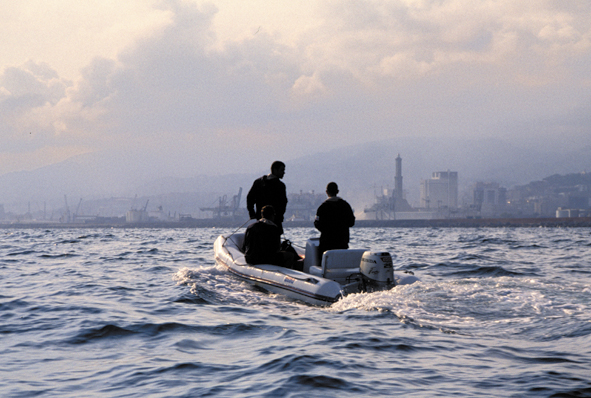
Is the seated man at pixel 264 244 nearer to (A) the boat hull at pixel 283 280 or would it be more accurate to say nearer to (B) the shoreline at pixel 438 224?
(A) the boat hull at pixel 283 280

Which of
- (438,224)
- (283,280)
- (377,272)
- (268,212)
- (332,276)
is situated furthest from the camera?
(438,224)

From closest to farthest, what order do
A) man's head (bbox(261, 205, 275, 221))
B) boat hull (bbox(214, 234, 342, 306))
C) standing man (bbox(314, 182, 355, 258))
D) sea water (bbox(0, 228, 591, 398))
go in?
sea water (bbox(0, 228, 591, 398)) → boat hull (bbox(214, 234, 342, 306)) → standing man (bbox(314, 182, 355, 258)) → man's head (bbox(261, 205, 275, 221))

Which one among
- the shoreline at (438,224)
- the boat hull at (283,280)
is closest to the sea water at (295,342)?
the boat hull at (283,280)

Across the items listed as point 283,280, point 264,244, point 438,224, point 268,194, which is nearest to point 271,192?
point 268,194

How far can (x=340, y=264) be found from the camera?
30.3 ft

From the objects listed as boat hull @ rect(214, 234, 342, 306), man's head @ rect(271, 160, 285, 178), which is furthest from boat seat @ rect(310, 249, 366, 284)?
man's head @ rect(271, 160, 285, 178)

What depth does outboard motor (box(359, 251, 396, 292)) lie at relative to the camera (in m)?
8.80

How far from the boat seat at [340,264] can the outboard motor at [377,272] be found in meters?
0.30

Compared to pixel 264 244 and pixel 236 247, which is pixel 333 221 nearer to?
pixel 264 244

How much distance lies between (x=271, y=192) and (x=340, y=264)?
253cm

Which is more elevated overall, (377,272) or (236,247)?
(236,247)

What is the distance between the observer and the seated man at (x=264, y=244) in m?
10.3

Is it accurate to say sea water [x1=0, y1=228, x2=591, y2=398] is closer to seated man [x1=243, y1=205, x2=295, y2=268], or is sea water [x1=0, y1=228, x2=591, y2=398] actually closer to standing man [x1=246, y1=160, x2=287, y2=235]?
seated man [x1=243, y1=205, x2=295, y2=268]

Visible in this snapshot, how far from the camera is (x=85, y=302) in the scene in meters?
9.09
